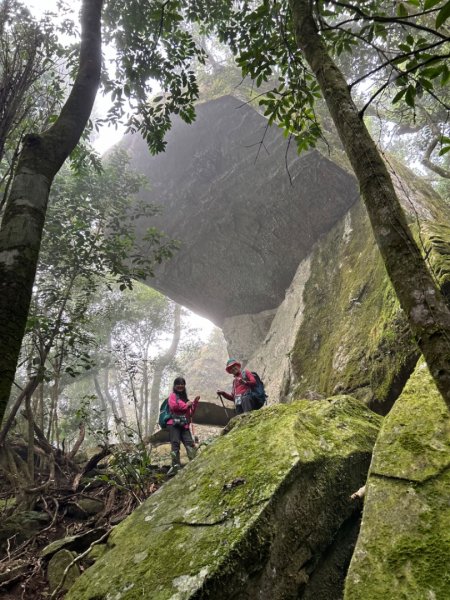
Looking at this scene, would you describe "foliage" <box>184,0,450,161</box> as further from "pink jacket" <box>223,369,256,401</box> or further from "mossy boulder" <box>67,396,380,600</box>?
"pink jacket" <box>223,369,256,401</box>

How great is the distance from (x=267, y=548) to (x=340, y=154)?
1327 cm

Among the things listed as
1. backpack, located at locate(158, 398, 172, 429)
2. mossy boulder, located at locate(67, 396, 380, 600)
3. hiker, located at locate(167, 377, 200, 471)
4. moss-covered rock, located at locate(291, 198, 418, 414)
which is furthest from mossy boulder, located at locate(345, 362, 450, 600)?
backpack, located at locate(158, 398, 172, 429)

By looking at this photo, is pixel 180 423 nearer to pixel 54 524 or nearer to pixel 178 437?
pixel 178 437

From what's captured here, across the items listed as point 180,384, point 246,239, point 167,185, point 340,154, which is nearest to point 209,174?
point 167,185

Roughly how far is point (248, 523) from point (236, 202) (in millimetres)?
13791

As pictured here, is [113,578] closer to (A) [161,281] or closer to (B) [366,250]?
(B) [366,250]

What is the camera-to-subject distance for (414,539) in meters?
2.08

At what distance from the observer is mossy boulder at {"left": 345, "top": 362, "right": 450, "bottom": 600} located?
192 cm

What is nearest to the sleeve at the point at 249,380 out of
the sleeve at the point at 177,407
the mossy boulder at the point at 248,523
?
the sleeve at the point at 177,407

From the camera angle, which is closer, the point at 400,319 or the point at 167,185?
the point at 400,319

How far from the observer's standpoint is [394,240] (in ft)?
5.55

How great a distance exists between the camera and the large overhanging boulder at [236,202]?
13497mm

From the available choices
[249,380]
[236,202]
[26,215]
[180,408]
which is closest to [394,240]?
[26,215]

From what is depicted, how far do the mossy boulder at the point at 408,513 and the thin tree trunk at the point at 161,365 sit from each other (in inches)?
811
